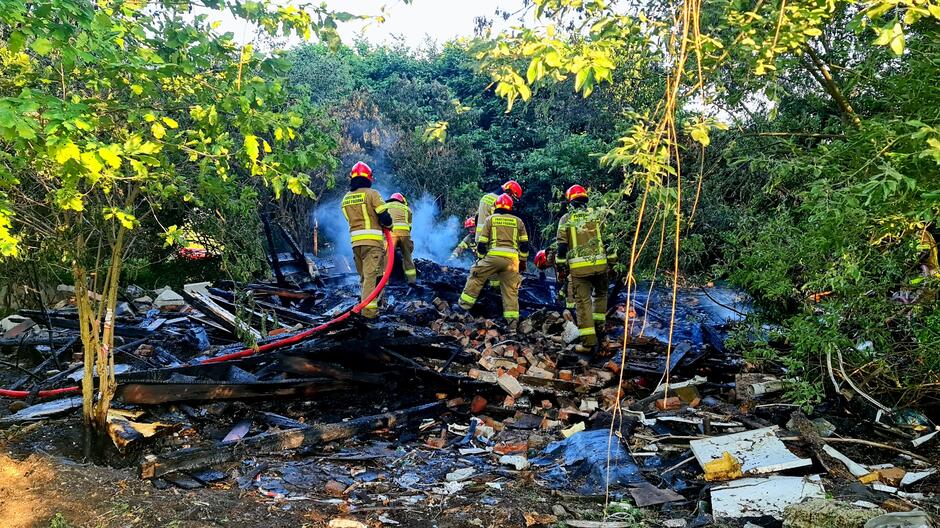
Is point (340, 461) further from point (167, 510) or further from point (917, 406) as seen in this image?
point (917, 406)

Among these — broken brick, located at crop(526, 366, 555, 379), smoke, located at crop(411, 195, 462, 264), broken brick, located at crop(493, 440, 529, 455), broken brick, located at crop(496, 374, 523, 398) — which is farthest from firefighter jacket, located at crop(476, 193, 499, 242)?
smoke, located at crop(411, 195, 462, 264)

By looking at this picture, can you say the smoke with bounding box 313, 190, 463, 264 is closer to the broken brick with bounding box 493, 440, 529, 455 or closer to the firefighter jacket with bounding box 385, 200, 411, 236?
the firefighter jacket with bounding box 385, 200, 411, 236

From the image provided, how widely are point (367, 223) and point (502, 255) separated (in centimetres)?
213

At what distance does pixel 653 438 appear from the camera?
237 inches

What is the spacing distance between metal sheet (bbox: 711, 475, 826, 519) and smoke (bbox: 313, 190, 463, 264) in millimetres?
13787

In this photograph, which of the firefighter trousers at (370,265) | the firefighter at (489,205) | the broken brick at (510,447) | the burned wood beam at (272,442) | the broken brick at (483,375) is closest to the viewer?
the burned wood beam at (272,442)

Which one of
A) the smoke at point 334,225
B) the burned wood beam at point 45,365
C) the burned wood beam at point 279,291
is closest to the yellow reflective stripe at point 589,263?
the burned wood beam at point 279,291

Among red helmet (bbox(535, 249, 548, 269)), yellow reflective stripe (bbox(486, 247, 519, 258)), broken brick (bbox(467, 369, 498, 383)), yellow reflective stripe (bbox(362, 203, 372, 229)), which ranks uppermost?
yellow reflective stripe (bbox(362, 203, 372, 229))

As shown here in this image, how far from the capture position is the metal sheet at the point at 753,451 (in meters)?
4.94

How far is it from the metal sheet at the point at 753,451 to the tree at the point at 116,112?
3.87 metres

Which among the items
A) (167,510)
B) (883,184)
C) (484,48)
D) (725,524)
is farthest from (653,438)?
(484,48)

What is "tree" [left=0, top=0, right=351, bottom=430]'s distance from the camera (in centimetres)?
308

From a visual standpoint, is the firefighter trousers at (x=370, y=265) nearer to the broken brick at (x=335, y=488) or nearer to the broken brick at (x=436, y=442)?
the broken brick at (x=436, y=442)

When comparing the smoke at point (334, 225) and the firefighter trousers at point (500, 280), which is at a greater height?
the smoke at point (334, 225)
